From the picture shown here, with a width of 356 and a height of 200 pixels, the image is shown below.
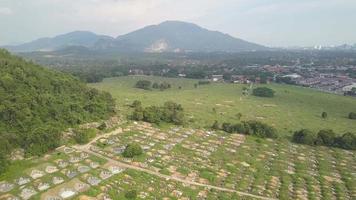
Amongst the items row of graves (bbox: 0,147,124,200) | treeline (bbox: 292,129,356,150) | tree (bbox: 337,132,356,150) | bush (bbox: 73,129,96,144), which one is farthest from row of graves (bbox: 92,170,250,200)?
tree (bbox: 337,132,356,150)

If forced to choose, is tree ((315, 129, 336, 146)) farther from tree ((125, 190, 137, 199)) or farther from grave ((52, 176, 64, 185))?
grave ((52, 176, 64, 185))

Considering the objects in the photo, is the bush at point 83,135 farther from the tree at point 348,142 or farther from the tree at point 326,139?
the tree at point 348,142

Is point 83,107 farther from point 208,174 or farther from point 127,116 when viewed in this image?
point 208,174

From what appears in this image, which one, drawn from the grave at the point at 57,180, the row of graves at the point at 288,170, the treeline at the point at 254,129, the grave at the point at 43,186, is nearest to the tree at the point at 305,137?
the row of graves at the point at 288,170

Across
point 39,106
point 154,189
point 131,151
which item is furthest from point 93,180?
point 39,106

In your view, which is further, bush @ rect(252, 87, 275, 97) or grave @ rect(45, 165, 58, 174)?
bush @ rect(252, 87, 275, 97)

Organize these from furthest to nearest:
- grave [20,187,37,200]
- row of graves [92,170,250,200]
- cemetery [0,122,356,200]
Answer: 1. cemetery [0,122,356,200]
2. row of graves [92,170,250,200]
3. grave [20,187,37,200]
